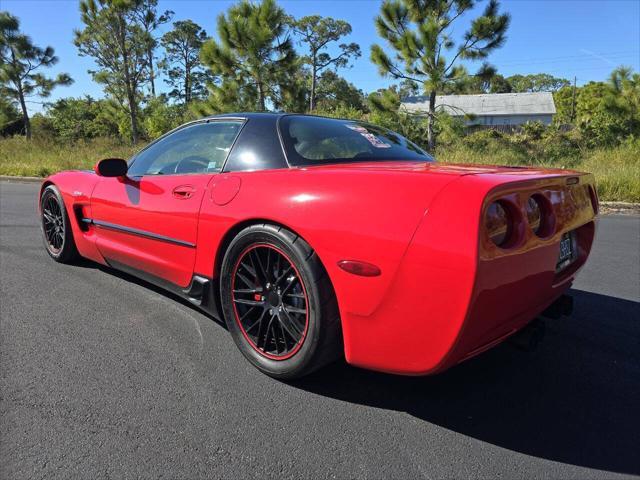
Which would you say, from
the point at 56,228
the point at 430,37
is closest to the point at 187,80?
the point at 430,37

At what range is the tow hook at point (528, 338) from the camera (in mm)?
2028

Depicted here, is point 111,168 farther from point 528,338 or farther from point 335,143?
point 528,338

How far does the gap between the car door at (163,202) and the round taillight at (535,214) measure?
1618 millimetres

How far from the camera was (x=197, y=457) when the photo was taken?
168 centimetres

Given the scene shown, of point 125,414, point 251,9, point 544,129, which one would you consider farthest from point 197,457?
point 544,129

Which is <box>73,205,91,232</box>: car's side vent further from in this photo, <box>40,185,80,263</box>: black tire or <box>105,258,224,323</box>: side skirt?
<box>105,258,224,323</box>: side skirt

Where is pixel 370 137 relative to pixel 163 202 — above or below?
above

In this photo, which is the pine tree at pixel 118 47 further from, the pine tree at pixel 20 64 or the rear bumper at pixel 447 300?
the rear bumper at pixel 447 300

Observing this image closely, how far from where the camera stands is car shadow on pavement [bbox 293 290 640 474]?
5.76ft

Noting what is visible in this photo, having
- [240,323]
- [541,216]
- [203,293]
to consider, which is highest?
[541,216]

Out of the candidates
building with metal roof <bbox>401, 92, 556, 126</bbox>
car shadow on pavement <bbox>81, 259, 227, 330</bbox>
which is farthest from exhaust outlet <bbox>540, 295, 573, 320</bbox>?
building with metal roof <bbox>401, 92, 556, 126</bbox>

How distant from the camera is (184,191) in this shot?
2635mm

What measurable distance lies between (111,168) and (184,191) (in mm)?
Answer: 840

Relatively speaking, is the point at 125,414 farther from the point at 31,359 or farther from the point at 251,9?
the point at 251,9
